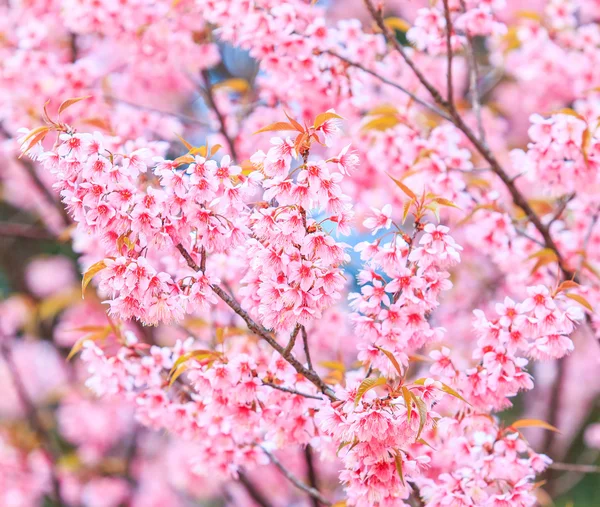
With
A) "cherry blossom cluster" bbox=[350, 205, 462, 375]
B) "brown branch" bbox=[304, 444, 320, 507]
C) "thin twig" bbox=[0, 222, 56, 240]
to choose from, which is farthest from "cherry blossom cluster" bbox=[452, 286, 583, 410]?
"thin twig" bbox=[0, 222, 56, 240]

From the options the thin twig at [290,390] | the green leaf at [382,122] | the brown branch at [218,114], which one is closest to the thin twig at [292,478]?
the thin twig at [290,390]

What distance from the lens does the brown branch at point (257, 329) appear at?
5.09 feet

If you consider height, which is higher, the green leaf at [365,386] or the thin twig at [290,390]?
the green leaf at [365,386]

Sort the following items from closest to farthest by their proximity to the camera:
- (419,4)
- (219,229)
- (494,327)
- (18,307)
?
(219,229) < (494,327) < (18,307) < (419,4)

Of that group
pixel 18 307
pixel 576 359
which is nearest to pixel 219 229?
pixel 18 307

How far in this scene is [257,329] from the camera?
5.20ft

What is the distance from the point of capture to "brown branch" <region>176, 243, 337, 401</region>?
1.55 meters

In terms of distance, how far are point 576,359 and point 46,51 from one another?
3792 mm

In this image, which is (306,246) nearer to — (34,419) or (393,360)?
(393,360)

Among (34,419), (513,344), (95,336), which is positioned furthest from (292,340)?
(34,419)

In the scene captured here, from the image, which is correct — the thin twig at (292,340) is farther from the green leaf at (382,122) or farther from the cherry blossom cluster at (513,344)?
the green leaf at (382,122)

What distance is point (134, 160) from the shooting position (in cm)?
153

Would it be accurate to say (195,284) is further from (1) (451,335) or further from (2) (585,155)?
(1) (451,335)

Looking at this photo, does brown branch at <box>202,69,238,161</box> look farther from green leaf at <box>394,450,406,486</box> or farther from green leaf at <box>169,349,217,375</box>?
green leaf at <box>394,450,406,486</box>
